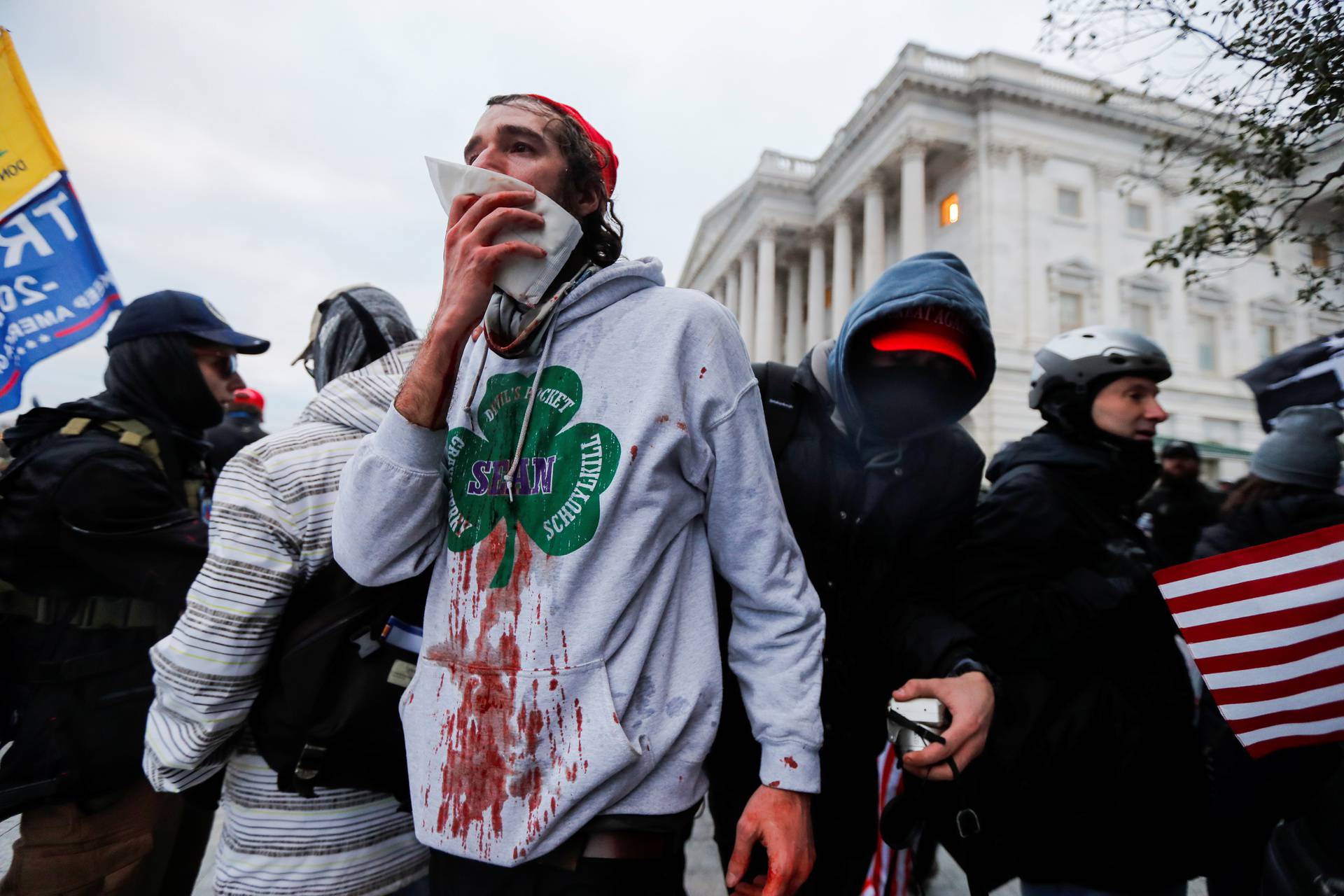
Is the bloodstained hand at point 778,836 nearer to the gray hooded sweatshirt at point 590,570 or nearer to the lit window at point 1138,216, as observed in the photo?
the gray hooded sweatshirt at point 590,570

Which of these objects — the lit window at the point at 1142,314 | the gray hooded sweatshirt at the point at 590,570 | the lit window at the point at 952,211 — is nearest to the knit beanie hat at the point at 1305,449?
the gray hooded sweatshirt at the point at 590,570

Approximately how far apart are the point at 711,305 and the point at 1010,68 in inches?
1276

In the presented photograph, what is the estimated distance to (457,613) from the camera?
4.07 feet

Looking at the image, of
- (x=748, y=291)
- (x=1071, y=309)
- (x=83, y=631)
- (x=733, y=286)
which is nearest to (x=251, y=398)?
(x=83, y=631)

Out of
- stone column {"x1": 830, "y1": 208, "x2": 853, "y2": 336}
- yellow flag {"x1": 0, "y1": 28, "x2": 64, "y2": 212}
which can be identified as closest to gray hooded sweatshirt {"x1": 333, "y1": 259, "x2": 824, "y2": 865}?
yellow flag {"x1": 0, "y1": 28, "x2": 64, "y2": 212}

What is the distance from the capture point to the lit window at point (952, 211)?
88.6 feet

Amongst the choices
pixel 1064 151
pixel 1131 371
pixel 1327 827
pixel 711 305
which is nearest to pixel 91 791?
pixel 711 305

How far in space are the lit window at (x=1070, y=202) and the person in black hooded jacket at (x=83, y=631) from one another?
102ft

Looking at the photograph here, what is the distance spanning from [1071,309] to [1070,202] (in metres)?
4.71

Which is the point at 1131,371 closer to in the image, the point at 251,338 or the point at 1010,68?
the point at 251,338

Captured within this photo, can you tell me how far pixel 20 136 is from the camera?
11.1 feet

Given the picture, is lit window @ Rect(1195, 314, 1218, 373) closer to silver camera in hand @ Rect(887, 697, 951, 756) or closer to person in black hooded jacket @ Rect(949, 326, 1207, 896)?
person in black hooded jacket @ Rect(949, 326, 1207, 896)

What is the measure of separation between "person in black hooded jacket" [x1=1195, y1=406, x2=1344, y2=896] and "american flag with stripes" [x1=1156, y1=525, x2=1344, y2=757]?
79 centimetres

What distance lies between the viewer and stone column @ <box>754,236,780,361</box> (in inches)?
1403
